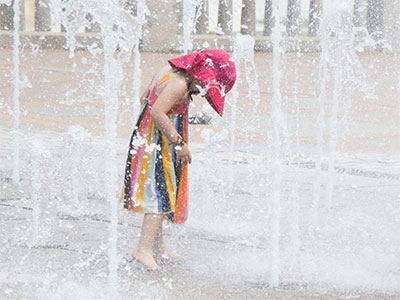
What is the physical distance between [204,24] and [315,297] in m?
18.4

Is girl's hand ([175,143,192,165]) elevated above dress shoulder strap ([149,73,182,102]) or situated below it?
below

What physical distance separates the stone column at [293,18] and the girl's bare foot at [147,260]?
20770 mm

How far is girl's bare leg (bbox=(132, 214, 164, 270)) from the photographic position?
391 centimetres

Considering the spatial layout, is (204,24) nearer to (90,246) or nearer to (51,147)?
(51,147)

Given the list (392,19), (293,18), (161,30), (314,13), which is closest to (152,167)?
(161,30)

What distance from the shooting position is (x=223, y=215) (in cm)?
508

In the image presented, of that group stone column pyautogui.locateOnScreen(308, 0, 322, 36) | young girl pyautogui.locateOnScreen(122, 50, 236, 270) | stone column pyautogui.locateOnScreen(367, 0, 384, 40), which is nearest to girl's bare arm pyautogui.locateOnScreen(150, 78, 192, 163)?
young girl pyautogui.locateOnScreen(122, 50, 236, 270)

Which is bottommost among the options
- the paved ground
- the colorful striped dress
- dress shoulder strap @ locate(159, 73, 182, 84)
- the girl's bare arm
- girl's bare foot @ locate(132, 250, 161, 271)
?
the paved ground

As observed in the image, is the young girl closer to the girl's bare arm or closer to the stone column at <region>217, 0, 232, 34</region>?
the girl's bare arm

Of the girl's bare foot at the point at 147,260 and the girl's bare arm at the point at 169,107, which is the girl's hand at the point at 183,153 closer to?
the girl's bare arm at the point at 169,107

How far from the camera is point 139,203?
3.94 metres

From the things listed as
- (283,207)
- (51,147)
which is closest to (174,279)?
(283,207)

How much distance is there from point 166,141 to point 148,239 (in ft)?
1.39

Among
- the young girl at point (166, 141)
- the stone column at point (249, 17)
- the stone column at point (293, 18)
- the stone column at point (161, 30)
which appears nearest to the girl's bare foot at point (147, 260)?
the young girl at point (166, 141)
